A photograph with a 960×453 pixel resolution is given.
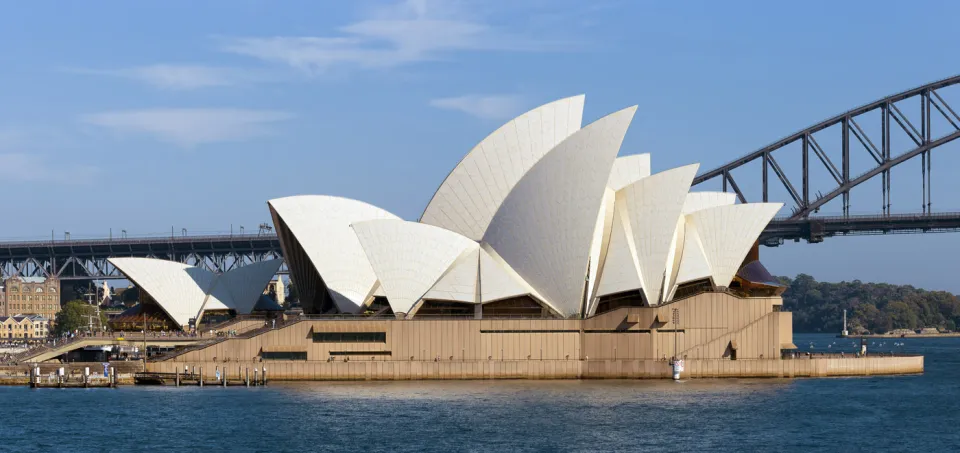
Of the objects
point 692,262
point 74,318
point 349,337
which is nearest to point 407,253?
point 349,337

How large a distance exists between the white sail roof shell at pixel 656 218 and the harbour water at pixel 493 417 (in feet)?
19.9

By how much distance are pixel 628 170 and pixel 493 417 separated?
28.5 metres

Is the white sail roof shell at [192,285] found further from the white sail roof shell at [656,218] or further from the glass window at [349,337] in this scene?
the white sail roof shell at [656,218]

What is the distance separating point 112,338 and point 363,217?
16724 millimetres

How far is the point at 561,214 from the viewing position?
7206cm

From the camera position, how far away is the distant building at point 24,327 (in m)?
152

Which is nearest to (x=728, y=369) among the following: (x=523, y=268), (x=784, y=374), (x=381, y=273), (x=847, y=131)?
(x=784, y=374)

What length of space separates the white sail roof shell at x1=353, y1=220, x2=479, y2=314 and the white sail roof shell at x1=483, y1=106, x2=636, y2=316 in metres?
2.18

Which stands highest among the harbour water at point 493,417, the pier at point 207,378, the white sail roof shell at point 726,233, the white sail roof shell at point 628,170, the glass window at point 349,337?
the white sail roof shell at point 628,170

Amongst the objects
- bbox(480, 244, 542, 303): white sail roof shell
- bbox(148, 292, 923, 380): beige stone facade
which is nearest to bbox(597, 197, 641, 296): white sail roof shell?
bbox(148, 292, 923, 380): beige stone facade

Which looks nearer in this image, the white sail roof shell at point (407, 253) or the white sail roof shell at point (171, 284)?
the white sail roof shell at point (407, 253)

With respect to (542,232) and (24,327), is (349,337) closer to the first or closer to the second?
(542,232)

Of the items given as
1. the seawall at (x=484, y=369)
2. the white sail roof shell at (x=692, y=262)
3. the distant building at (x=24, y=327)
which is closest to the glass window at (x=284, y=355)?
the seawall at (x=484, y=369)

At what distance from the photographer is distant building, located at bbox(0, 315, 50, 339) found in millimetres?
152375
